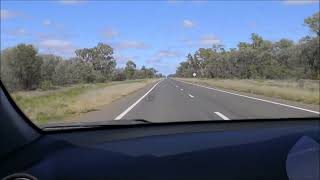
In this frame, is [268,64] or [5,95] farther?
[268,64]

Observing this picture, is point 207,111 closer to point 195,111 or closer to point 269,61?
point 195,111

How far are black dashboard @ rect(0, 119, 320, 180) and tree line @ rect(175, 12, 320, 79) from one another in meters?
81.8

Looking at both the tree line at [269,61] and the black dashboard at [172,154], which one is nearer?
the black dashboard at [172,154]

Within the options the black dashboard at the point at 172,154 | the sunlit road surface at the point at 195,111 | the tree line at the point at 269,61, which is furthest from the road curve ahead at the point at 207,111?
the tree line at the point at 269,61

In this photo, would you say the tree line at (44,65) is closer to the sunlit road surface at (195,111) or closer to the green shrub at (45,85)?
the green shrub at (45,85)

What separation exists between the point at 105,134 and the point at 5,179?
73 centimetres

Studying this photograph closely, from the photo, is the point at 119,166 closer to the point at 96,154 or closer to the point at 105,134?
the point at 96,154

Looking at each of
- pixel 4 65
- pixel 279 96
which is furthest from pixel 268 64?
pixel 4 65

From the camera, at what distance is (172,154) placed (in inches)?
113

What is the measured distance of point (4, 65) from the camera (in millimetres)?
5375

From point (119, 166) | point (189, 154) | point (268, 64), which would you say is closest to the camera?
point (119, 166)

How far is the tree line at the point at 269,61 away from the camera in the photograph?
87.9 metres

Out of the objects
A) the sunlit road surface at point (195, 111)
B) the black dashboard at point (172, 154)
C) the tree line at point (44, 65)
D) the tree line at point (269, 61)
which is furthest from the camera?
the tree line at point (269, 61)

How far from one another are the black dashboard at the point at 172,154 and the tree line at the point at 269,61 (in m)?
81.8
